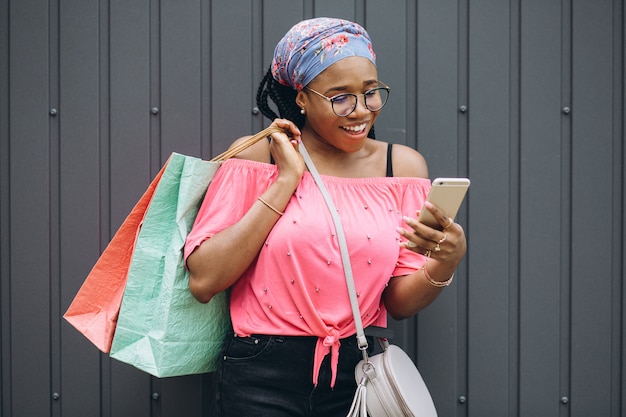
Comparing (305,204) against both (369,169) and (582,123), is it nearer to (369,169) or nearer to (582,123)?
(369,169)

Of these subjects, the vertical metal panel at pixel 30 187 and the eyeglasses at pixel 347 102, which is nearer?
the eyeglasses at pixel 347 102

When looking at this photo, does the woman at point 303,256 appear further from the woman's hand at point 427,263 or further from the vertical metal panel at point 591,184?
the vertical metal panel at point 591,184

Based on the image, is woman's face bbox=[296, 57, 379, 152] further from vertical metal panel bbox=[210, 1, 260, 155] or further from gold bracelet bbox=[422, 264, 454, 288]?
vertical metal panel bbox=[210, 1, 260, 155]

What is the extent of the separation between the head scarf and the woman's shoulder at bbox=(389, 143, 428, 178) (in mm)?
312

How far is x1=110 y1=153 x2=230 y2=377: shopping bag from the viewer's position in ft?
6.03

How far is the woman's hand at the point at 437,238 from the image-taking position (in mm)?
1561

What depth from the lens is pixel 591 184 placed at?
7.60ft

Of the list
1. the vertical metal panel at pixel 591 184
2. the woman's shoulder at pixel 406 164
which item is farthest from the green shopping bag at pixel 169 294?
the vertical metal panel at pixel 591 184

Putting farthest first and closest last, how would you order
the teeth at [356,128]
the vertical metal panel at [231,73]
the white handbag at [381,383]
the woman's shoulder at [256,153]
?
the vertical metal panel at [231,73] < the woman's shoulder at [256,153] < the teeth at [356,128] < the white handbag at [381,383]

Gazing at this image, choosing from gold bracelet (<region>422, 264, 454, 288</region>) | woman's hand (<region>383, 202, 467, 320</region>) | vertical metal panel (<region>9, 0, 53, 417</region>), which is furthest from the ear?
vertical metal panel (<region>9, 0, 53, 417</region>)

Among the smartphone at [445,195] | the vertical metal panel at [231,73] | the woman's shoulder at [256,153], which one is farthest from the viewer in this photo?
the vertical metal panel at [231,73]

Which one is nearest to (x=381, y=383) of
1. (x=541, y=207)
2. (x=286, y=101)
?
(x=286, y=101)

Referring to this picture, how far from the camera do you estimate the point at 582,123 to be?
91.3 inches

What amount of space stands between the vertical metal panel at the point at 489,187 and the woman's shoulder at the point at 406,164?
1.34ft
